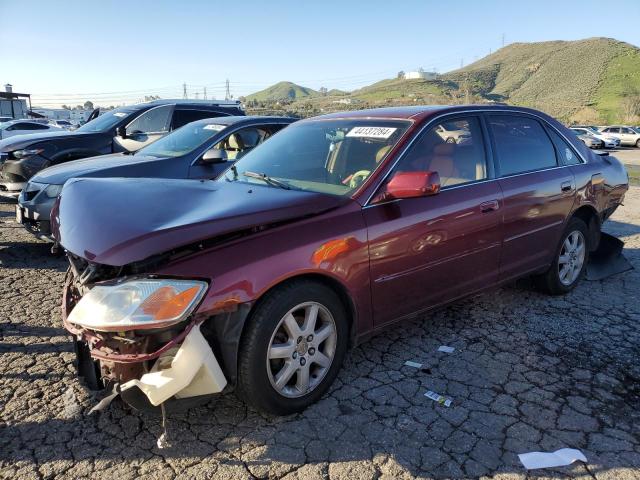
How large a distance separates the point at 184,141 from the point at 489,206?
420 centimetres

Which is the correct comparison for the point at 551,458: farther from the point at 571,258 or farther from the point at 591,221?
the point at 591,221

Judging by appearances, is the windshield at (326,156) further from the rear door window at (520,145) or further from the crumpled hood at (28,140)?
the crumpled hood at (28,140)

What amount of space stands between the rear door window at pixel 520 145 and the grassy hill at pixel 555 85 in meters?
45.1

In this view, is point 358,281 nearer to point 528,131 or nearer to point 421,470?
point 421,470

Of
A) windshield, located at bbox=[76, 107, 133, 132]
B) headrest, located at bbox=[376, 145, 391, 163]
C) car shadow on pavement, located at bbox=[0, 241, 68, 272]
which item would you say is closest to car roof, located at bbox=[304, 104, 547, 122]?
headrest, located at bbox=[376, 145, 391, 163]

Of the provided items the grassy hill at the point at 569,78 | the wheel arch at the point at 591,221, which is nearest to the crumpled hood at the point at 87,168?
the wheel arch at the point at 591,221

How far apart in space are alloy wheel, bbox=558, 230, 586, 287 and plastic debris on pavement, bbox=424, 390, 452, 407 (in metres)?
2.28

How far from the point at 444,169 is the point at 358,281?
1193 millimetres

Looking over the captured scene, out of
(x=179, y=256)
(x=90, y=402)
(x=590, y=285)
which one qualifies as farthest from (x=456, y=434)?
(x=590, y=285)

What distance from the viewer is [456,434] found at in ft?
8.73

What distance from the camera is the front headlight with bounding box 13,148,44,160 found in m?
7.43

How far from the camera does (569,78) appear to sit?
305ft

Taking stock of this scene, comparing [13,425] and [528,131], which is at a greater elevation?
[528,131]

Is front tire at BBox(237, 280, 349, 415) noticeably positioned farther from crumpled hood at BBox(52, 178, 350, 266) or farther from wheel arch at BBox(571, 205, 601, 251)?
wheel arch at BBox(571, 205, 601, 251)
